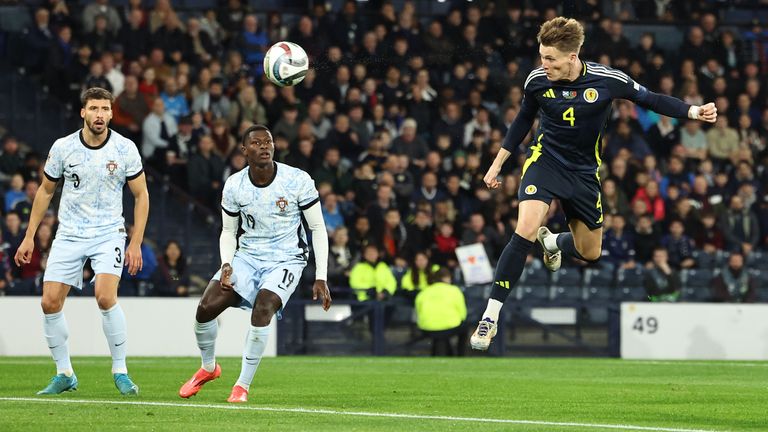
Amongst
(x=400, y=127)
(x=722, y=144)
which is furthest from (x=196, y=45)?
(x=722, y=144)

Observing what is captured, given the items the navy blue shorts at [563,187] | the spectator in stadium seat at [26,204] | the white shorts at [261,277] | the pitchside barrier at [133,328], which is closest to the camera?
the navy blue shorts at [563,187]

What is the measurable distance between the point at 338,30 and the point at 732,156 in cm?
688

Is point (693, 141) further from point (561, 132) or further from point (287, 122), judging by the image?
point (561, 132)

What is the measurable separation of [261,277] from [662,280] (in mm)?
11340

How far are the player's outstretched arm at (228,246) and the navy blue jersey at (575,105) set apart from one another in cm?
217

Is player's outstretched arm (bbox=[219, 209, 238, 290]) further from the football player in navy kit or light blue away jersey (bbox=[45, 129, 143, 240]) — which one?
the football player in navy kit

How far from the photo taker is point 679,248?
20.7 m

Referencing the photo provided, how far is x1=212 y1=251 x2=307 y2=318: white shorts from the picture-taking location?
10039 mm

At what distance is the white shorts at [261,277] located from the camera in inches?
395

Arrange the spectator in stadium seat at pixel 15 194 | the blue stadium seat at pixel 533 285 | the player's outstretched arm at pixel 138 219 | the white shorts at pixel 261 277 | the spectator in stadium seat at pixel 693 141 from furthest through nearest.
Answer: the spectator in stadium seat at pixel 693 141 → the blue stadium seat at pixel 533 285 → the spectator in stadium seat at pixel 15 194 → the player's outstretched arm at pixel 138 219 → the white shorts at pixel 261 277

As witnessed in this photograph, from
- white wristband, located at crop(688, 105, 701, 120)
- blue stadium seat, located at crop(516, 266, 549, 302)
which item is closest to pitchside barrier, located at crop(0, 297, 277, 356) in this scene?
blue stadium seat, located at crop(516, 266, 549, 302)

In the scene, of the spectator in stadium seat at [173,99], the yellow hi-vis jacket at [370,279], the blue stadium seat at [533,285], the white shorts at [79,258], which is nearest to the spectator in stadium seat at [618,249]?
the blue stadium seat at [533,285]

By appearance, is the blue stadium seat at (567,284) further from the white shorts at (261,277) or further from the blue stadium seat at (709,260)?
the white shorts at (261,277)

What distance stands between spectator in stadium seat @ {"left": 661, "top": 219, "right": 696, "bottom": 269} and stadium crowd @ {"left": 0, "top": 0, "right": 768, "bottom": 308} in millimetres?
22
